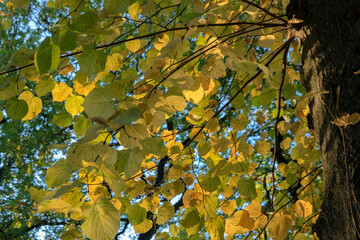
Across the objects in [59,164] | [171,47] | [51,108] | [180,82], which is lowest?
[59,164]

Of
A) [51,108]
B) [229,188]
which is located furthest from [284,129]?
[51,108]

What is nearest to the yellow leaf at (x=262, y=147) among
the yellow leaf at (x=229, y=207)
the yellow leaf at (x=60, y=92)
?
the yellow leaf at (x=229, y=207)

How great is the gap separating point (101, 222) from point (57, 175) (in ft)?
0.67

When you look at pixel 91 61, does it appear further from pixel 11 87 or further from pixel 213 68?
pixel 213 68

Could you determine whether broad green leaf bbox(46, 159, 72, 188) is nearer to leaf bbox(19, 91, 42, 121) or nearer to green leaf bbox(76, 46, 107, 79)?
green leaf bbox(76, 46, 107, 79)

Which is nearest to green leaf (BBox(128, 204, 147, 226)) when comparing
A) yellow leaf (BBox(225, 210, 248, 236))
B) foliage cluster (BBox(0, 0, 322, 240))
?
foliage cluster (BBox(0, 0, 322, 240))

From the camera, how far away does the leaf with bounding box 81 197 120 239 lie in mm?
849

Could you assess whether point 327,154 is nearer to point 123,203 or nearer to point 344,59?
point 344,59

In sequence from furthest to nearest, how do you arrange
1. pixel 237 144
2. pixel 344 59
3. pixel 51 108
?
pixel 51 108, pixel 237 144, pixel 344 59

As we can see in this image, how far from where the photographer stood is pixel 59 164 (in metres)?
0.96

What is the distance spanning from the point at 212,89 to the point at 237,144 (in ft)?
1.11

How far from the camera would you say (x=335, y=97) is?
1.18 m

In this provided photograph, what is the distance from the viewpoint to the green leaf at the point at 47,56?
2.89ft

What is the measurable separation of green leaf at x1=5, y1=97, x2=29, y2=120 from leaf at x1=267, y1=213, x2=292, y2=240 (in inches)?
42.6
